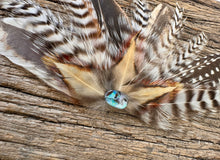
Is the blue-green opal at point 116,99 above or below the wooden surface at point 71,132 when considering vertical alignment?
above

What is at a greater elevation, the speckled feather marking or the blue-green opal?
the speckled feather marking

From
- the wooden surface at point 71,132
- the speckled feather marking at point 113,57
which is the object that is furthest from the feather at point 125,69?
the wooden surface at point 71,132

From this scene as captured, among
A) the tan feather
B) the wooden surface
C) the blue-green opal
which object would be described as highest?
the tan feather

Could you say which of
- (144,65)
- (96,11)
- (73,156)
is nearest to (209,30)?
(144,65)

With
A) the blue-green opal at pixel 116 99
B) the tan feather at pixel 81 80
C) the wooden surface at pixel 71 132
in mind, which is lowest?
the wooden surface at pixel 71 132

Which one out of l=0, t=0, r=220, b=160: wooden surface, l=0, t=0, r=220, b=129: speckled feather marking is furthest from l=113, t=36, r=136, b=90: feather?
l=0, t=0, r=220, b=160: wooden surface

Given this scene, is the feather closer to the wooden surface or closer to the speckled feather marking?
the speckled feather marking

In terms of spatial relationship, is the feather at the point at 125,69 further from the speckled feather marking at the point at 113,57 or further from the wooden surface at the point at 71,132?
the wooden surface at the point at 71,132
